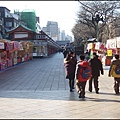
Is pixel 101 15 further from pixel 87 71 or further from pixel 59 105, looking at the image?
pixel 59 105

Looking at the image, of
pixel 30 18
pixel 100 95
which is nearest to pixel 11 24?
pixel 30 18

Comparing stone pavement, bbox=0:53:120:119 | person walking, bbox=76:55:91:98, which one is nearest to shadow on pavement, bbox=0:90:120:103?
stone pavement, bbox=0:53:120:119

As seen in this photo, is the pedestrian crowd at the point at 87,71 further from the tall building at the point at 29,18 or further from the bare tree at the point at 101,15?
the tall building at the point at 29,18

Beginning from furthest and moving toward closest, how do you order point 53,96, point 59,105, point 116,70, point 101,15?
point 101,15 → point 116,70 → point 53,96 → point 59,105

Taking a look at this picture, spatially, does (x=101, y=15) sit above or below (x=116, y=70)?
above

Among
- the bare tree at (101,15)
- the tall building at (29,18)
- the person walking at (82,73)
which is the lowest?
the person walking at (82,73)

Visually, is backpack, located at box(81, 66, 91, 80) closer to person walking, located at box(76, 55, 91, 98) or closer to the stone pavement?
person walking, located at box(76, 55, 91, 98)

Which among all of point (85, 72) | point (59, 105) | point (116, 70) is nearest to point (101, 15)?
point (116, 70)

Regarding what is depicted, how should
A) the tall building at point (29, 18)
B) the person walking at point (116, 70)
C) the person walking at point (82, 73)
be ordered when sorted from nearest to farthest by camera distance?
1. the person walking at point (82, 73)
2. the person walking at point (116, 70)
3. the tall building at point (29, 18)

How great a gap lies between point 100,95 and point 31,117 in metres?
3.71

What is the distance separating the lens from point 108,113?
6.60m

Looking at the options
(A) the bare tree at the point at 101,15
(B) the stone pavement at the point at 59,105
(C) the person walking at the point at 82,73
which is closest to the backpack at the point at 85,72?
(C) the person walking at the point at 82,73

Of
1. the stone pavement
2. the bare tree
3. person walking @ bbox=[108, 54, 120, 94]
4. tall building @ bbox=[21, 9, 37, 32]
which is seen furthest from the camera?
tall building @ bbox=[21, 9, 37, 32]

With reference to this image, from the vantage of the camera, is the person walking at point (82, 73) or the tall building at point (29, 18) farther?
the tall building at point (29, 18)
